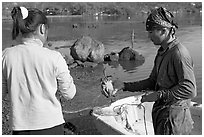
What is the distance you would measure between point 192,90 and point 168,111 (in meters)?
0.32

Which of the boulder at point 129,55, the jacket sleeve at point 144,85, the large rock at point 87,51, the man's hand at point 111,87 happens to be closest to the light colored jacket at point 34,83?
the man's hand at point 111,87

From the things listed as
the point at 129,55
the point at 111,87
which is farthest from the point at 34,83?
the point at 129,55

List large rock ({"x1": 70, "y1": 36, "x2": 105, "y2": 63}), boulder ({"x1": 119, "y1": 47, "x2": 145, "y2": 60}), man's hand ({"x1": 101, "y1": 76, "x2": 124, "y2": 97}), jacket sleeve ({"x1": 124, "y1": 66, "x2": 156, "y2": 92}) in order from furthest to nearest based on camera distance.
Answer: boulder ({"x1": 119, "y1": 47, "x2": 145, "y2": 60}), large rock ({"x1": 70, "y1": 36, "x2": 105, "y2": 63}), man's hand ({"x1": 101, "y1": 76, "x2": 124, "y2": 97}), jacket sleeve ({"x1": 124, "y1": 66, "x2": 156, "y2": 92})

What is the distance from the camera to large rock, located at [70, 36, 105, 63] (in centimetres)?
1711

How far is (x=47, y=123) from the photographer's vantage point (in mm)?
2535

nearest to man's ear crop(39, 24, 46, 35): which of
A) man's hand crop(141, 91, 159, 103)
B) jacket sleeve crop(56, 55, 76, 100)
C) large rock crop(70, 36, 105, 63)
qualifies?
jacket sleeve crop(56, 55, 76, 100)

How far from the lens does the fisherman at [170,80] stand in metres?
2.54

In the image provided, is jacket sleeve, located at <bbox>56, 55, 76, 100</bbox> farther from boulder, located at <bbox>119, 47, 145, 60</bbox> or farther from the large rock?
boulder, located at <bbox>119, 47, 145, 60</bbox>

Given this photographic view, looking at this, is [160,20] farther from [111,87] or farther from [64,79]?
[64,79]

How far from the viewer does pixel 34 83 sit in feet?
7.94

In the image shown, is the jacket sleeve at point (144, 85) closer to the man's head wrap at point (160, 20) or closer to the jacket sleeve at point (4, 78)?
the man's head wrap at point (160, 20)

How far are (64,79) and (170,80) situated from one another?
0.92m

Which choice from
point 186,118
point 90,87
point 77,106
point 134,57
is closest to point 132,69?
point 134,57

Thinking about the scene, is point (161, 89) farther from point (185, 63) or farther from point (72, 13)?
point (72, 13)
